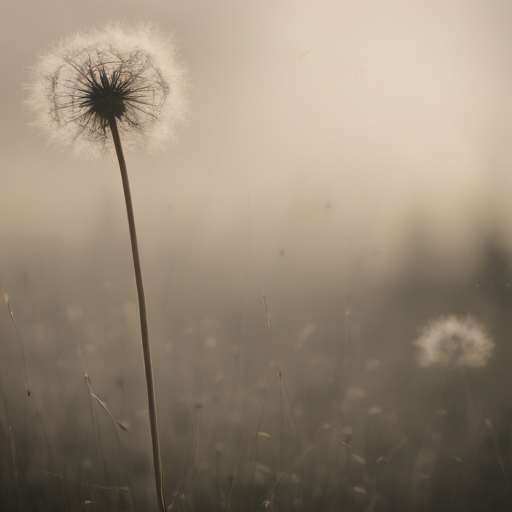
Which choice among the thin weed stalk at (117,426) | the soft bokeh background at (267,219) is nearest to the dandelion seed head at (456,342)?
the soft bokeh background at (267,219)

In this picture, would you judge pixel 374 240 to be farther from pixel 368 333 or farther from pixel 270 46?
pixel 270 46

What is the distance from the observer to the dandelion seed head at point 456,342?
63cm

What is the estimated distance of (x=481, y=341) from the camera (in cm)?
63

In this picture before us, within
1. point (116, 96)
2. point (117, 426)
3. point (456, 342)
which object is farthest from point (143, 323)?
point (456, 342)

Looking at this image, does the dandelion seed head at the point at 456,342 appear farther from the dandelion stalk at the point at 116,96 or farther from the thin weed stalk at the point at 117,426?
the thin weed stalk at the point at 117,426

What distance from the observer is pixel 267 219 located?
66 centimetres

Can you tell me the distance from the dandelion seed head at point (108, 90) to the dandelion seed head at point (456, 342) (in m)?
0.69

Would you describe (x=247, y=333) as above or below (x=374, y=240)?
below

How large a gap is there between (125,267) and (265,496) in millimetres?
585

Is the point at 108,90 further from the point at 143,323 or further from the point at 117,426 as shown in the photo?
the point at 117,426

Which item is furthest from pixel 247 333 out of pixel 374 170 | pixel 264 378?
pixel 374 170

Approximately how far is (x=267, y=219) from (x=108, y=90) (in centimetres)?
39

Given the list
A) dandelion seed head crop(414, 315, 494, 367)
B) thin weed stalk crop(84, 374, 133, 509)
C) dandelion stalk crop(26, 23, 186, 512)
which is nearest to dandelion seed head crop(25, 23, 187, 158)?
dandelion stalk crop(26, 23, 186, 512)

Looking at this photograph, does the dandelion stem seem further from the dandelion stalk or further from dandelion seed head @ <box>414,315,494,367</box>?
dandelion seed head @ <box>414,315,494,367</box>
